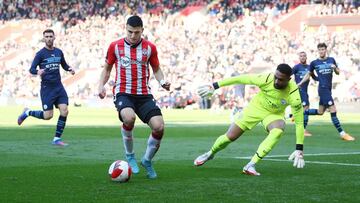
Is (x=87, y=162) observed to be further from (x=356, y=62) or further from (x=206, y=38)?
(x=206, y=38)

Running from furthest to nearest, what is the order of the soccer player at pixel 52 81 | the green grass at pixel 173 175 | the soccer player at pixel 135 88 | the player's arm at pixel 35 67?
the soccer player at pixel 52 81
the player's arm at pixel 35 67
the soccer player at pixel 135 88
the green grass at pixel 173 175

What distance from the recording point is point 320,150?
16484 millimetres

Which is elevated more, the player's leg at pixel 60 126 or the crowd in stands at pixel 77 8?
the player's leg at pixel 60 126

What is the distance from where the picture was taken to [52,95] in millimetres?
17328

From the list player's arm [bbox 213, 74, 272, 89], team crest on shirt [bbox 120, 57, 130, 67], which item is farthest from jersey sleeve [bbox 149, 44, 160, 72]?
player's arm [bbox 213, 74, 272, 89]

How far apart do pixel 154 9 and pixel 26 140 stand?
137ft

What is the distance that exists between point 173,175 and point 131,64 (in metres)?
1.57

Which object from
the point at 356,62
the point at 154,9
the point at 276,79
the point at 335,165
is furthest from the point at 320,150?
the point at 154,9

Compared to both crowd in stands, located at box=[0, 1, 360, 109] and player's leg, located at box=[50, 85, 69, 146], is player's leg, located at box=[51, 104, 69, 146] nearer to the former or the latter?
player's leg, located at box=[50, 85, 69, 146]

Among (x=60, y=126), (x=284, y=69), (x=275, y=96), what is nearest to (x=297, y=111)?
(x=275, y=96)

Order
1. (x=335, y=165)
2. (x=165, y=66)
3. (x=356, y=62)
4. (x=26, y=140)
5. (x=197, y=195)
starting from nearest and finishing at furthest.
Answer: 1. (x=197, y=195)
2. (x=335, y=165)
3. (x=26, y=140)
4. (x=356, y=62)
5. (x=165, y=66)

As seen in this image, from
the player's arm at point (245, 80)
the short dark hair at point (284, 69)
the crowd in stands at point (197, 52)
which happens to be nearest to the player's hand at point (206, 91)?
the player's arm at point (245, 80)

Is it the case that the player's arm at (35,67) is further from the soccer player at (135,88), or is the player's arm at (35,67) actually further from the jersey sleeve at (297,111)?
the jersey sleeve at (297,111)

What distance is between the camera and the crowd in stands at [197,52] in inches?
1726
